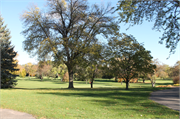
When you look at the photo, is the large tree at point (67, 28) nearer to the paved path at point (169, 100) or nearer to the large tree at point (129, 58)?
the large tree at point (129, 58)

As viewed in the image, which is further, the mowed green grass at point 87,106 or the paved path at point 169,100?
the paved path at point 169,100

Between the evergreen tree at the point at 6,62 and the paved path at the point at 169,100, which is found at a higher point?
the evergreen tree at the point at 6,62

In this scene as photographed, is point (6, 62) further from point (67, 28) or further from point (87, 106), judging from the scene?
point (87, 106)

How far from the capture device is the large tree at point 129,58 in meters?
21.6

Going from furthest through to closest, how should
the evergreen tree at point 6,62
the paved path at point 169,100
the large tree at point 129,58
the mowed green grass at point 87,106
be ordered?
1. the evergreen tree at point 6,62
2. the large tree at point 129,58
3. the paved path at point 169,100
4. the mowed green grass at point 87,106

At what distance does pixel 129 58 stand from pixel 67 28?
11.0 metres

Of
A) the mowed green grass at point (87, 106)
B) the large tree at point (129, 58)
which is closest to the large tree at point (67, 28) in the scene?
the large tree at point (129, 58)

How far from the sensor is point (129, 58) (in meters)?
22.5

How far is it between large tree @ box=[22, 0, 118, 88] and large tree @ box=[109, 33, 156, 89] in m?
3.00

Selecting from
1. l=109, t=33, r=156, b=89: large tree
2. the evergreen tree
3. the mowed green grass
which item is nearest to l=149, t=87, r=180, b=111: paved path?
the mowed green grass

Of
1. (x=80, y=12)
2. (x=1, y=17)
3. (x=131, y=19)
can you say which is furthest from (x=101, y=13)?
(x=1, y=17)

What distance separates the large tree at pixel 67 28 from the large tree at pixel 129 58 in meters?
3.00

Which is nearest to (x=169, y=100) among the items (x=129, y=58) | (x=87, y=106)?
(x=87, y=106)

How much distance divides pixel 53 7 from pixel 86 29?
6200 millimetres
